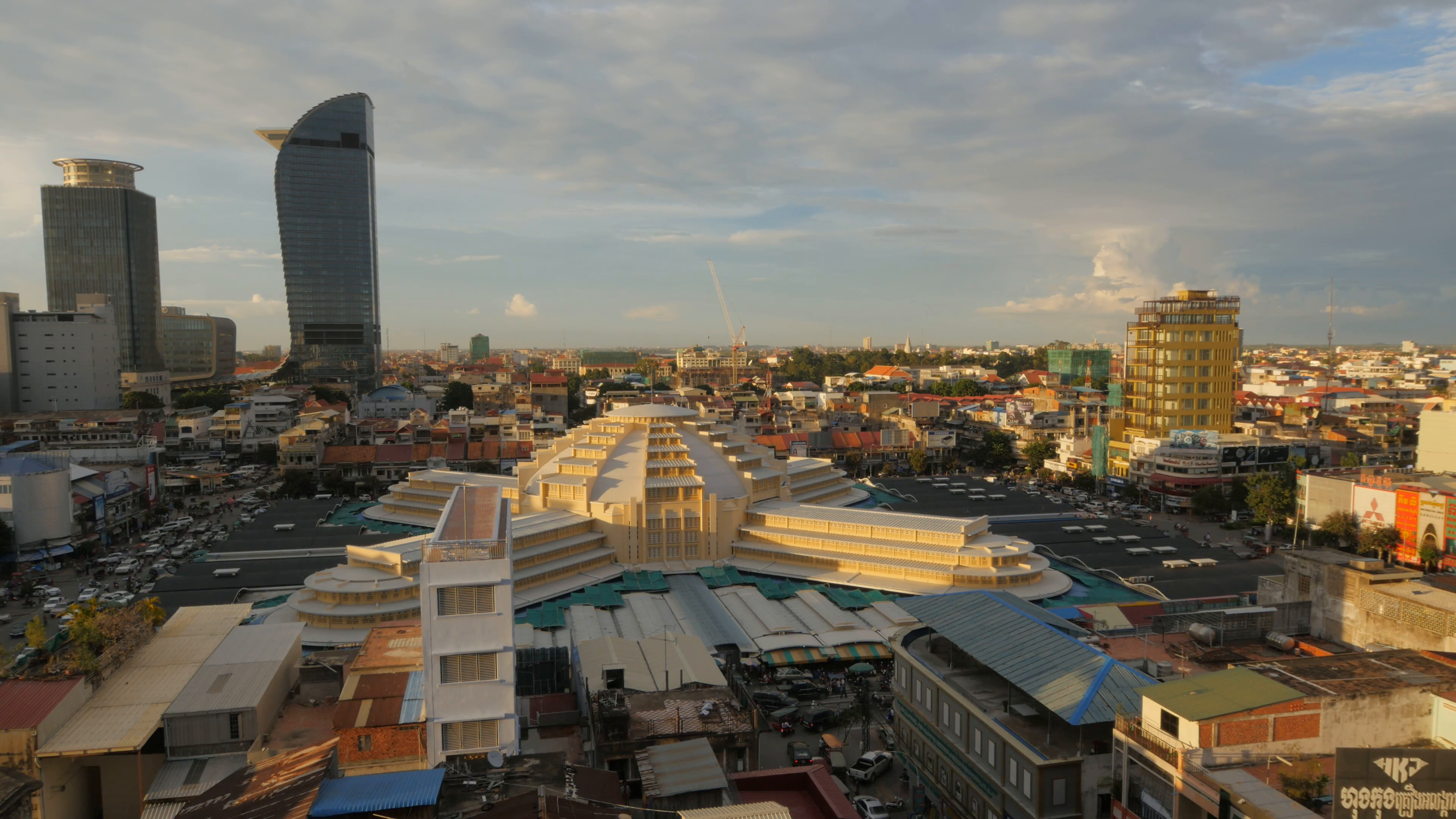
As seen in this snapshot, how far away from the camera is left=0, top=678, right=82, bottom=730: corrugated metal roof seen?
14922mm

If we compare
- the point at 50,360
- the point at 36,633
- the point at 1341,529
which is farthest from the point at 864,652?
the point at 50,360

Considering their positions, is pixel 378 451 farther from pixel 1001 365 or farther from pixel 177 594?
pixel 1001 365

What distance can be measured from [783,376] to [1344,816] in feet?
486

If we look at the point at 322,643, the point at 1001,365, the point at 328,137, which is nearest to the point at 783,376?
the point at 1001,365

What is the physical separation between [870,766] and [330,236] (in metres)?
112

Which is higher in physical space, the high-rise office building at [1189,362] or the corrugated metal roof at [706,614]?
the high-rise office building at [1189,362]

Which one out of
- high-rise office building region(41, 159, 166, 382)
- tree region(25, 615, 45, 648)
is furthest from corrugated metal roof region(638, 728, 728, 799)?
high-rise office building region(41, 159, 166, 382)

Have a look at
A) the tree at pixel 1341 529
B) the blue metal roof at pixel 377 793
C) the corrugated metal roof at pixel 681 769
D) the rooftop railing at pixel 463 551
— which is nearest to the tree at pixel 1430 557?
the tree at pixel 1341 529

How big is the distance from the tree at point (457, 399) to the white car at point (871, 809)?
9178 cm

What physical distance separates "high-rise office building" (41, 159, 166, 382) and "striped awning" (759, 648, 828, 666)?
103 meters

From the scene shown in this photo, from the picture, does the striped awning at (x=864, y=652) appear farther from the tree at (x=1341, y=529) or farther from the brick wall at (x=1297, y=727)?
the tree at (x=1341, y=529)

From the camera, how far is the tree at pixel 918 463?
69.3 metres

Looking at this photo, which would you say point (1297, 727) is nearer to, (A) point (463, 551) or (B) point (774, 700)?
(A) point (463, 551)

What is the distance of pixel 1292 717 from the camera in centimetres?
1288
